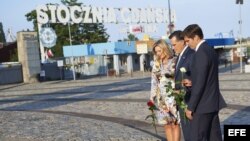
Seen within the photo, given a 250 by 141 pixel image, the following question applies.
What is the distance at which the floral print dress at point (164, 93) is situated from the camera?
21.4ft

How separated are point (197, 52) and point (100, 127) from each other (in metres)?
5.64

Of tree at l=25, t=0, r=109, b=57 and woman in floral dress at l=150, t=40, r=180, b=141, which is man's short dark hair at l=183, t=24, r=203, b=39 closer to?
woman in floral dress at l=150, t=40, r=180, b=141

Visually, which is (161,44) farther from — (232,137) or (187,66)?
(232,137)

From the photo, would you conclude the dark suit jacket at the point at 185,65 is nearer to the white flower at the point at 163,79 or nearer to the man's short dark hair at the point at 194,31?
the man's short dark hair at the point at 194,31

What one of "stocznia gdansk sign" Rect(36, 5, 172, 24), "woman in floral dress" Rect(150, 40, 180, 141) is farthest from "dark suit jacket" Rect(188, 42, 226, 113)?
"stocznia gdansk sign" Rect(36, 5, 172, 24)

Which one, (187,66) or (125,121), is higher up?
(187,66)

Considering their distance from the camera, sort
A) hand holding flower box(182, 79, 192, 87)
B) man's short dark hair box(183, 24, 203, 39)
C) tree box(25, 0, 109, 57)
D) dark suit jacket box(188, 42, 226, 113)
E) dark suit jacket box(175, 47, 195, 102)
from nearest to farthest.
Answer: dark suit jacket box(188, 42, 226, 113)
man's short dark hair box(183, 24, 203, 39)
hand holding flower box(182, 79, 192, 87)
dark suit jacket box(175, 47, 195, 102)
tree box(25, 0, 109, 57)

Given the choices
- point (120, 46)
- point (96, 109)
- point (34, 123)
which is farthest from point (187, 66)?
point (120, 46)

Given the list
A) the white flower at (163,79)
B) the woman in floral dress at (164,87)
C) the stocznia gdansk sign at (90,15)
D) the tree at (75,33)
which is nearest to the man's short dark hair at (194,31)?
the woman in floral dress at (164,87)

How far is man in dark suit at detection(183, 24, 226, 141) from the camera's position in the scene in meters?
5.02

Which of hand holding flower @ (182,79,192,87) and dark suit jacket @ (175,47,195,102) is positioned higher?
dark suit jacket @ (175,47,195,102)

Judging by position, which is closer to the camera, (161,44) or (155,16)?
(161,44)

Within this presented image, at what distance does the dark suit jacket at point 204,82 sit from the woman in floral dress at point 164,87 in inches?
53.3

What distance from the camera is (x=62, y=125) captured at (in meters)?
10.9
